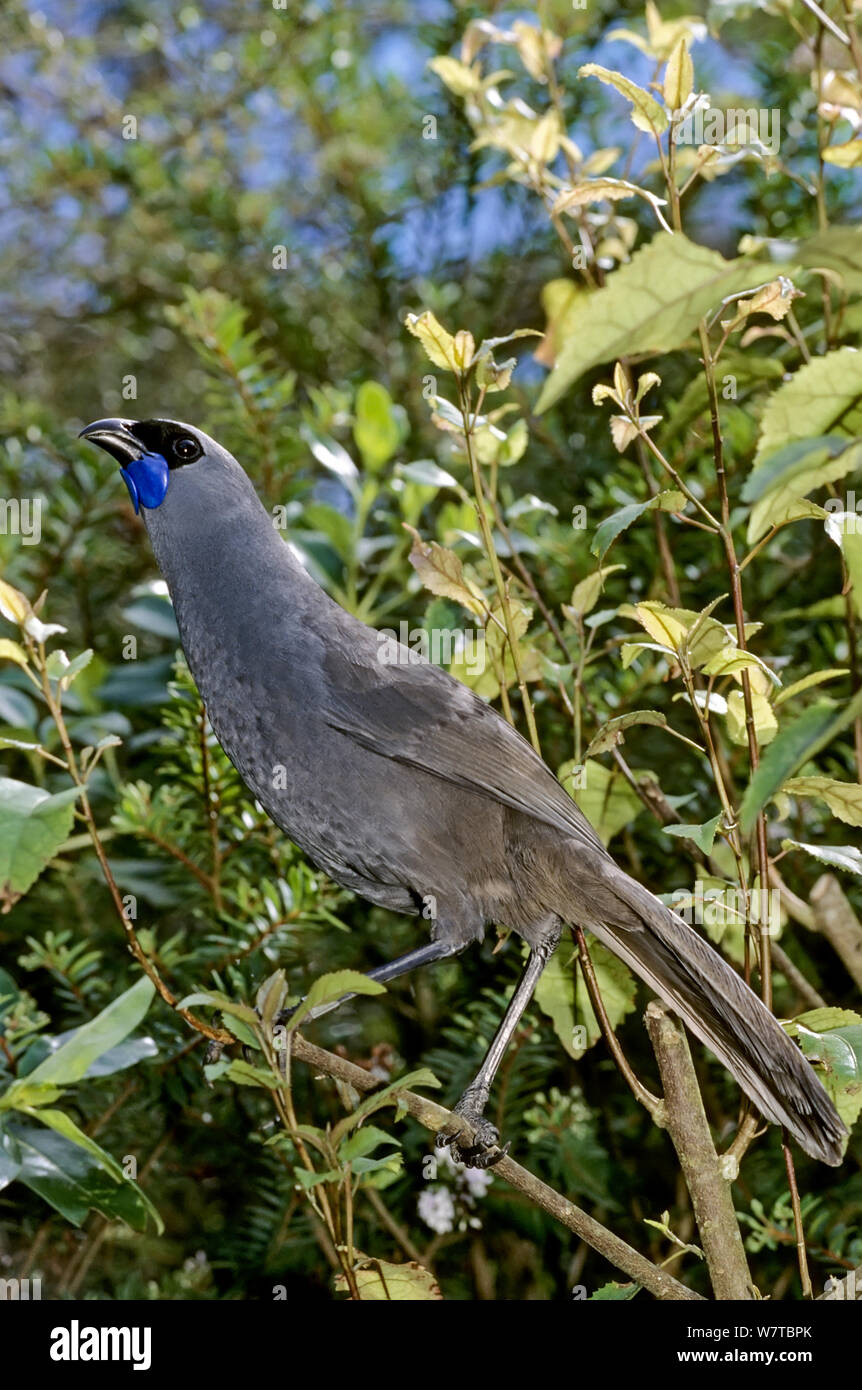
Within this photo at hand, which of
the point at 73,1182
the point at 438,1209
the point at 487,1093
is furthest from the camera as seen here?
the point at 438,1209

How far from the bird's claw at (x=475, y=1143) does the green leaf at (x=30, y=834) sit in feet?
1.50

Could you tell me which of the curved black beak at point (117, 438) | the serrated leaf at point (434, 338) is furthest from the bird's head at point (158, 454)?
the serrated leaf at point (434, 338)

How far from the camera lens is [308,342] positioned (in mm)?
2549

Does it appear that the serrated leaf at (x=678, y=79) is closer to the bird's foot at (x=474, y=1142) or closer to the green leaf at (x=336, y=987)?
the green leaf at (x=336, y=987)

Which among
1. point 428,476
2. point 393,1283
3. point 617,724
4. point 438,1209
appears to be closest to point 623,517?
point 617,724

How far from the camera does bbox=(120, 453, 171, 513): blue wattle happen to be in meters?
1.50

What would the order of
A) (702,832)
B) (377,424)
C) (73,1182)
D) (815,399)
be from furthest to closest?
(377,424), (73,1182), (702,832), (815,399)

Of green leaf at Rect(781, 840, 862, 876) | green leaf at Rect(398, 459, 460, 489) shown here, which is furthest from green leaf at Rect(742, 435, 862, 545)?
green leaf at Rect(398, 459, 460, 489)

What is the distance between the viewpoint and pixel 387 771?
1.44 metres

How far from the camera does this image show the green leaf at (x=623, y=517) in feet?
3.85

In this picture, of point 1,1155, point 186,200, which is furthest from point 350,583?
point 186,200

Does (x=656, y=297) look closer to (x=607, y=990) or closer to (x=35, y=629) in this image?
(x=35, y=629)

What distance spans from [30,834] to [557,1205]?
1.77ft

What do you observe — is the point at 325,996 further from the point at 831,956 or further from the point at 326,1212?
the point at 831,956
